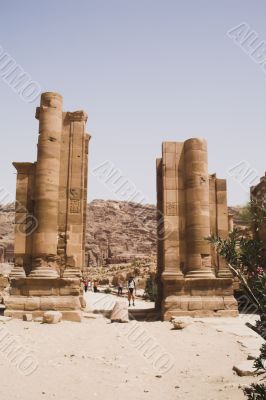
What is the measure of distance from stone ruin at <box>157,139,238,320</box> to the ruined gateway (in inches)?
1.3

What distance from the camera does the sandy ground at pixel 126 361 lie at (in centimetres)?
572

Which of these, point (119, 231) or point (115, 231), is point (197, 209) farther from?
point (119, 231)

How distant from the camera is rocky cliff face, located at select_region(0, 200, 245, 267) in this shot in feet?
298

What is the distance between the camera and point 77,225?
46.6 ft

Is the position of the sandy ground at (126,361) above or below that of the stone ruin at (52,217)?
below

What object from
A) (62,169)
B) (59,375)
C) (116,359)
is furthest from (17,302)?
(59,375)

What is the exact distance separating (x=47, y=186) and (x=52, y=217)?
3.66 ft

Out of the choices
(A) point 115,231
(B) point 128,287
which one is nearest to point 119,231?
(A) point 115,231

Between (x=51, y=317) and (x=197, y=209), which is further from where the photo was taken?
(x=197, y=209)

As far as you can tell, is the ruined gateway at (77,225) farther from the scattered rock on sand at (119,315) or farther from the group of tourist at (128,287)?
the group of tourist at (128,287)

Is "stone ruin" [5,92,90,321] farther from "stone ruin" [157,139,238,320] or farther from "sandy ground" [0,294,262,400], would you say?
"stone ruin" [157,139,238,320]

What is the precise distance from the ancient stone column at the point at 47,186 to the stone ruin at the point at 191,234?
3.98 meters

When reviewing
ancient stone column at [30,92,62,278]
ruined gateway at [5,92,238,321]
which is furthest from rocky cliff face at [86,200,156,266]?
ancient stone column at [30,92,62,278]

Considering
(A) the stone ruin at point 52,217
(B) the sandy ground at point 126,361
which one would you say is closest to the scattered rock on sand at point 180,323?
(B) the sandy ground at point 126,361
